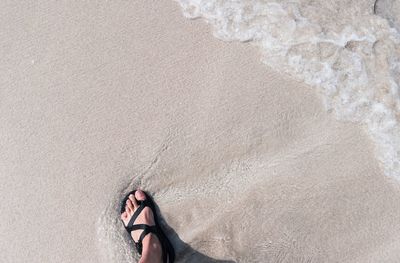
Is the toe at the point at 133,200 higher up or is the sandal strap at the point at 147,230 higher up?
the toe at the point at 133,200

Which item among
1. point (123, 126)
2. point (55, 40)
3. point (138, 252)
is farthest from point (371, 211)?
point (55, 40)

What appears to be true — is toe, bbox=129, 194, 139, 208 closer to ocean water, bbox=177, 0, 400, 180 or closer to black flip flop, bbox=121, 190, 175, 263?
black flip flop, bbox=121, 190, 175, 263

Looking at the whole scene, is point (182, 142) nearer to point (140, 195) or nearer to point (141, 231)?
point (140, 195)

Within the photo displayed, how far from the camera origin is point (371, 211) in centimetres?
250

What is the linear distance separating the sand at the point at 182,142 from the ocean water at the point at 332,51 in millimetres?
145

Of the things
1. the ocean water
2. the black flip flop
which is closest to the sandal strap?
the black flip flop

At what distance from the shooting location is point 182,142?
2.48m

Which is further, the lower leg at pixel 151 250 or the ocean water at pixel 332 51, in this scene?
the ocean water at pixel 332 51

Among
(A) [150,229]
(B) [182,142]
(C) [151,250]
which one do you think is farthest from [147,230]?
(B) [182,142]

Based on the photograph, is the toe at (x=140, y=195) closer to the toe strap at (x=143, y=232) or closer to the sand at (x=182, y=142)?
the sand at (x=182, y=142)

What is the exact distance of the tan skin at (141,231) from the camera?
8.11ft

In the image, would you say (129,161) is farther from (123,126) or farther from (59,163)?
(59,163)

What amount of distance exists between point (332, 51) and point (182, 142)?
118cm

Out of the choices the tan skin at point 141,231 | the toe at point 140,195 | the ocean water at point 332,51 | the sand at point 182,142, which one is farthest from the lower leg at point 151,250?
the ocean water at point 332,51
